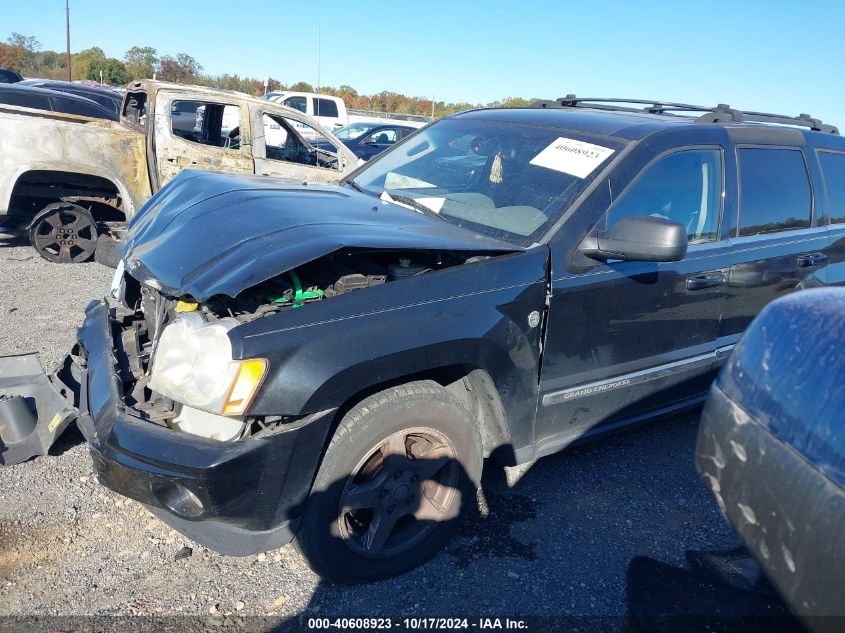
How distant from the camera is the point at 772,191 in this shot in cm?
349

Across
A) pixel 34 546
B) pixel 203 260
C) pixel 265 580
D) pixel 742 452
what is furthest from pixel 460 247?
pixel 34 546

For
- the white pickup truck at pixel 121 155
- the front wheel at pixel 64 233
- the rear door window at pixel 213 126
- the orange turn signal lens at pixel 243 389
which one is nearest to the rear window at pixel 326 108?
the rear door window at pixel 213 126

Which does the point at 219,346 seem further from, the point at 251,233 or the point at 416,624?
the point at 416,624

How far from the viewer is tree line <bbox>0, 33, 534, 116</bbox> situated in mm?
48844

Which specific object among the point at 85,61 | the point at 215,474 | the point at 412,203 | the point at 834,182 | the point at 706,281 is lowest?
the point at 215,474

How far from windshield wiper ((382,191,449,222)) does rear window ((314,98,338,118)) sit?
1529 centimetres

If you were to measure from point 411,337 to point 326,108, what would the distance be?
55.3ft

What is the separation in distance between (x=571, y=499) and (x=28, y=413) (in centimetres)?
276

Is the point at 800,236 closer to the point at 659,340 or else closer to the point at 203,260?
the point at 659,340

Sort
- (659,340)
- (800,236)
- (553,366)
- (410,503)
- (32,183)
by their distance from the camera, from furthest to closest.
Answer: (32,183), (800,236), (659,340), (553,366), (410,503)

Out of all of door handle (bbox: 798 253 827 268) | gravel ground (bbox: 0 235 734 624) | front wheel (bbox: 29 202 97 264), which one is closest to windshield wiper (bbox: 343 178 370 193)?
gravel ground (bbox: 0 235 734 624)

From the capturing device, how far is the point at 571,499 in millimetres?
3227

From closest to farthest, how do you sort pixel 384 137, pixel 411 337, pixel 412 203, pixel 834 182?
pixel 411 337, pixel 412 203, pixel 834 182, pixel 384 137

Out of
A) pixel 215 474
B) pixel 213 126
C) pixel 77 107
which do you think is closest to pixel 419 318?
pixel 215 474
